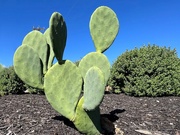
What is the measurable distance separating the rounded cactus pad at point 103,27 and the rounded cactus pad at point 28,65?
92cm

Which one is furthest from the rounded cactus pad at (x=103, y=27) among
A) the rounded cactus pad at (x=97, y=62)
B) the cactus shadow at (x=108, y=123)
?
the cactus shadow at (x=108, y=123)

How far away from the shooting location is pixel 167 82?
24.7ft

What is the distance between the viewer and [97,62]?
15.0 feet

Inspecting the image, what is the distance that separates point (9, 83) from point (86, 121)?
4.14 meters

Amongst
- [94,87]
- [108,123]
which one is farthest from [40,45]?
[108,123]

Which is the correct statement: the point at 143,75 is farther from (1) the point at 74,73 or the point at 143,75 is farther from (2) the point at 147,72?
(1) the point at 74,73

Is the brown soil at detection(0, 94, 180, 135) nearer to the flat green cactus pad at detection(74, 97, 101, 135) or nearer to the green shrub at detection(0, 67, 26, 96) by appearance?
the flat green cactus pad at detection(74, 97, 101, 135)

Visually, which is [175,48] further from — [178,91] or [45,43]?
[45,43]

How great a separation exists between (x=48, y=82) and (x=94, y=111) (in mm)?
785

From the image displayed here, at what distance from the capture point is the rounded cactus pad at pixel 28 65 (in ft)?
14.6

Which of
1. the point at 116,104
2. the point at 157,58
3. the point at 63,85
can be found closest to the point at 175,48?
the point at 157,58

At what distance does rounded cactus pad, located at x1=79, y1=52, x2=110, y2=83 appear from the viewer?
4.54 meters

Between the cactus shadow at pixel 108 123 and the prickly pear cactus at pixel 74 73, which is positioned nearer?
the prickly pear cactus at pixel 74 73

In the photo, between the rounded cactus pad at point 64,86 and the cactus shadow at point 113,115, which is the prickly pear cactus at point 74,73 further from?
the cactus shadow at point 113,115
